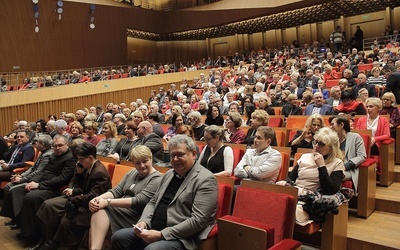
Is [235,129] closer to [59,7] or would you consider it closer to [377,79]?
[377,79]

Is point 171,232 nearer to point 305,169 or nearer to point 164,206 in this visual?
point 164,206

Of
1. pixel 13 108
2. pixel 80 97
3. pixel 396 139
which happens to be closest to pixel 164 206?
pixel 396 139

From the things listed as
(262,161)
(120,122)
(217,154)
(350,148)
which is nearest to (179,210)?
(262,161)

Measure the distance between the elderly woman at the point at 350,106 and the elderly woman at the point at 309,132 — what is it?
773 mm

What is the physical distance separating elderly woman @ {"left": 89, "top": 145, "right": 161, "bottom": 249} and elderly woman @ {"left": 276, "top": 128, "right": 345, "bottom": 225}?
716 mm

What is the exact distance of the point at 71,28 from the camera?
34.9 feet

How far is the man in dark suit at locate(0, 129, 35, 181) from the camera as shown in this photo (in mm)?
3527

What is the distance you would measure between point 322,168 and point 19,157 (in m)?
2.92

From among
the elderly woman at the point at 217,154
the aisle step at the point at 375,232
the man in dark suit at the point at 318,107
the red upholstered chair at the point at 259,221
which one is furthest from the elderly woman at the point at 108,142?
the aisle step at the point at 375,232

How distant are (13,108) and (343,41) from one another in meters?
7.81

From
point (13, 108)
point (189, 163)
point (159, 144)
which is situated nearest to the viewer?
point (189, 163)

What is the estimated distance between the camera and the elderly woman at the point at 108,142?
341 centimetres

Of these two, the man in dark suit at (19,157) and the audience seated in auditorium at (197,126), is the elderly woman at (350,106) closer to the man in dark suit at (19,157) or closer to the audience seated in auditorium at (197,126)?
the audience seated in auditorium at (197,126)

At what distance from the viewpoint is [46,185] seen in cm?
268
